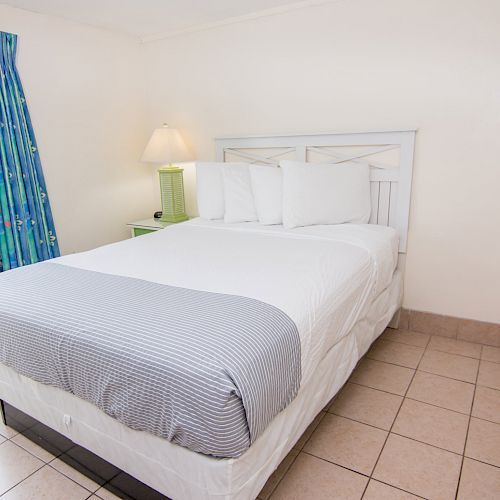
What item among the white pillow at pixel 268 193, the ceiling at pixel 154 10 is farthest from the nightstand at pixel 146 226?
the ceiling at pixel 154 10

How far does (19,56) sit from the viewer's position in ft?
8.79

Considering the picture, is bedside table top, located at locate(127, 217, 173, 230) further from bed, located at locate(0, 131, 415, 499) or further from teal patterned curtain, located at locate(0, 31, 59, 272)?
teal patterned curtain, located at locate(0, 31, 59, 272)

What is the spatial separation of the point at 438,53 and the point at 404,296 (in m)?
1.52

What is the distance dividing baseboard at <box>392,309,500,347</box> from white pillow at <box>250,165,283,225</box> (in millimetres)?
1112

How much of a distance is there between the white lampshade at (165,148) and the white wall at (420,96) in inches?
24.7

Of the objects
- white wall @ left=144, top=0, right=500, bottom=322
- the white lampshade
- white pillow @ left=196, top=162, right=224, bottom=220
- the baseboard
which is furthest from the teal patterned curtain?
the baseboard

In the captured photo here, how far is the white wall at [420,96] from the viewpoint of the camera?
90.2 inches

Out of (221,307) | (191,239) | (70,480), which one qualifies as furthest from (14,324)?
(191,239)

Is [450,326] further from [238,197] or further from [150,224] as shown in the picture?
[150,224]

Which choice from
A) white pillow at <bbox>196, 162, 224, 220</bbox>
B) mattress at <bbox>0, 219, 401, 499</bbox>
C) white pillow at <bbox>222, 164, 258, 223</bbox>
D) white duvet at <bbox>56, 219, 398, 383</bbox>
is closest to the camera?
mattress at <bbox>0, 219, 401, 499</bbox>

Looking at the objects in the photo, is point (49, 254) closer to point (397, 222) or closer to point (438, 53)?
point (397, 222)

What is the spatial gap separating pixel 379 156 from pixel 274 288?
1534 mm

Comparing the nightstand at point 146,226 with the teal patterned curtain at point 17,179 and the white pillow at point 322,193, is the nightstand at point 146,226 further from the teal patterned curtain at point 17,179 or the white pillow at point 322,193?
the white pillow at point 322,193

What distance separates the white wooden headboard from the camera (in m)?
2.54
